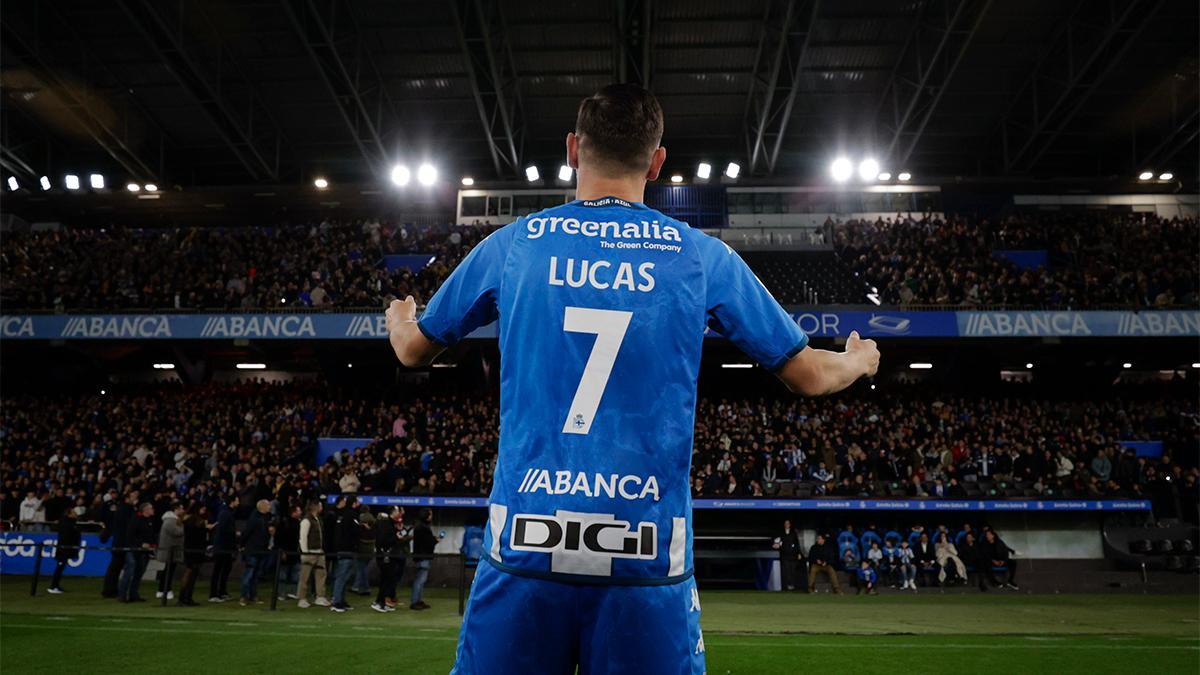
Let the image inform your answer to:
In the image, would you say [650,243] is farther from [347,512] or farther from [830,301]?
[830,301]

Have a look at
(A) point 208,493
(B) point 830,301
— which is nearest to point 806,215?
(B) point 830,301

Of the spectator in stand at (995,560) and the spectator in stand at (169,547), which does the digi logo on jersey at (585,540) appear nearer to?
the spectator in stand at (169,547)

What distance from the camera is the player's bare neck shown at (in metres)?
2.17

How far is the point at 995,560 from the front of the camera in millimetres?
20156

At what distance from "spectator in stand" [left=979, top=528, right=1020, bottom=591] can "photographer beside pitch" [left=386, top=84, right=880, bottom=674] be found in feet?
67.8

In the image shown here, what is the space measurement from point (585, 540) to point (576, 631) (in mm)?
199

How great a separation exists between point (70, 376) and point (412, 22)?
1898 centimetres

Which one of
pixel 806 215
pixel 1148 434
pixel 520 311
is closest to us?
pixel 520 311

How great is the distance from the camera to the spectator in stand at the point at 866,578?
19.7m

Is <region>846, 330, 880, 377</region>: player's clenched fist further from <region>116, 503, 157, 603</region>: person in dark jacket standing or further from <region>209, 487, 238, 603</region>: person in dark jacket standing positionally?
<region>116, 503, 157, 603</region>: person in dark jacket standing

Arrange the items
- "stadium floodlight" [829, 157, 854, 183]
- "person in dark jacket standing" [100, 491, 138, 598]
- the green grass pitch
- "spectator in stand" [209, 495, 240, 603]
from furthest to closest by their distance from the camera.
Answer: "stadium floodlight" [829, 157, 854, 183], "person in dark jacket standing" [100, 491, 138, 598], "spectator in stand" [209, 495, 240, 603], the green grass pitch

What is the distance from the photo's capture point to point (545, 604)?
1.75m

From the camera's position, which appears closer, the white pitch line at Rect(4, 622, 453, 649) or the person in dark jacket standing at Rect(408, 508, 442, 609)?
the white pitch line at Rect(4, 622, 453, 649)

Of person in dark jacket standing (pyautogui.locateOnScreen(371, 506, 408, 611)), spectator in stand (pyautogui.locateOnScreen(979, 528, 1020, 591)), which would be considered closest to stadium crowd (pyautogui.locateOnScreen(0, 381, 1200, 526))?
spectator in stand (pyautogui.locateOnScreen(979, 528, 1020, 591))
